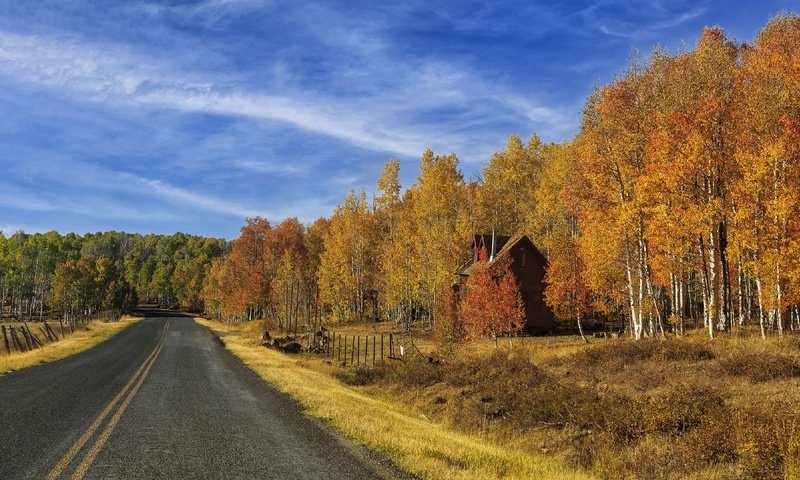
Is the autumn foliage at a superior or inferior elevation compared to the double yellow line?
superior

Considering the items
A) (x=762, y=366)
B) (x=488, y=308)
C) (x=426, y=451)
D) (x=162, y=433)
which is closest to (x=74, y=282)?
(x=488, y=308)

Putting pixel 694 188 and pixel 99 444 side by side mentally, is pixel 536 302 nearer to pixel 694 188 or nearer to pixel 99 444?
pixel 694 188

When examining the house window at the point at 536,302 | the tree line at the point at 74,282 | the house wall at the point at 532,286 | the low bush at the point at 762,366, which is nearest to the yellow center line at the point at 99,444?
the low bush at the point at 762,366

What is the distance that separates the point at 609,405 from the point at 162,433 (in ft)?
45.2

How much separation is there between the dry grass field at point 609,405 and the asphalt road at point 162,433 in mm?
1348

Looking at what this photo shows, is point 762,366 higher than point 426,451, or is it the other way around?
point 762,366

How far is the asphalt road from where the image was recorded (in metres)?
7.96

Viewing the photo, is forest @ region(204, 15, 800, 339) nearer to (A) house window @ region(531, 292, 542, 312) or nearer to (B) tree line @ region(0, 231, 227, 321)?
(A) house window @ region(531, 292, 542, 312)

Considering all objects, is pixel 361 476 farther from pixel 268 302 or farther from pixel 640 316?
pixel 268 302

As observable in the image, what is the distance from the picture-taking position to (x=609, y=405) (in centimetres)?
1714

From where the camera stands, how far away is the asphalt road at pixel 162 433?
7961 millimetres

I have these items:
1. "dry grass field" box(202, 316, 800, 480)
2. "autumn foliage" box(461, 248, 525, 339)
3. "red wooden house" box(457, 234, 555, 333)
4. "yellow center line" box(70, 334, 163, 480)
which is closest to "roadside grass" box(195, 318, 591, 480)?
"dry grass field" box(202, 316, 800, 480)

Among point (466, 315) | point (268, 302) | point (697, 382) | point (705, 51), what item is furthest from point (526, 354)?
point (268, 302)

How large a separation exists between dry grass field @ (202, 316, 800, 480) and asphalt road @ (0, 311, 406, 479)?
4.42 ft
